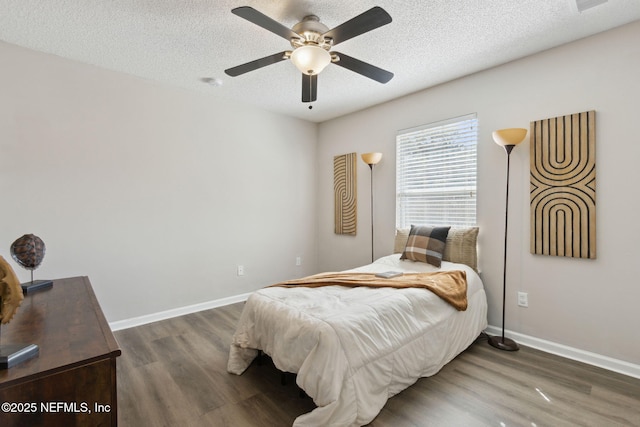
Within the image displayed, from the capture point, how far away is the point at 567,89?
8.38 ft

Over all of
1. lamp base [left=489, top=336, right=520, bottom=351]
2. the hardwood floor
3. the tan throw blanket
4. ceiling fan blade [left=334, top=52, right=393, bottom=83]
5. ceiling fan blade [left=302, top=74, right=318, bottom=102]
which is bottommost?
the hardwood floor

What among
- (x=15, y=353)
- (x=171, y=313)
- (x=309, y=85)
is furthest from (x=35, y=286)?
(x=309, y=85)

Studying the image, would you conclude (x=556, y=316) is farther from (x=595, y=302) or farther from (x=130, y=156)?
(x=130, y=156)

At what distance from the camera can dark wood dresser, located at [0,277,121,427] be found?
3.02 ft

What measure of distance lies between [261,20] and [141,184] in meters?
2.32

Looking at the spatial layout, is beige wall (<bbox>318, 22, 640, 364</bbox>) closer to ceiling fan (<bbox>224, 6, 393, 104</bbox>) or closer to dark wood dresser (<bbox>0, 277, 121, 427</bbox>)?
ceiling fan (<bbox>224, 6, 393, 104</bbox>)

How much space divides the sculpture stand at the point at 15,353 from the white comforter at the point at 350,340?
3.87ft

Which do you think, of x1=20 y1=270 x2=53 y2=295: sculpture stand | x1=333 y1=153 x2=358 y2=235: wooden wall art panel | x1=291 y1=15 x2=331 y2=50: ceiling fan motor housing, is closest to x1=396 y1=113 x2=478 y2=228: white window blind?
x1=333 y1=153 x2=358 y2=235: wooden wall art panel

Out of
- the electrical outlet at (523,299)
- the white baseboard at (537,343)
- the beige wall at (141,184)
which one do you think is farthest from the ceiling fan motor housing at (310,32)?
the white baseboard at (537,343)

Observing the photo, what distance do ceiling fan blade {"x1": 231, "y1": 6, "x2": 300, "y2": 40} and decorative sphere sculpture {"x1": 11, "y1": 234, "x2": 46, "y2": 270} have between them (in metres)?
1.85

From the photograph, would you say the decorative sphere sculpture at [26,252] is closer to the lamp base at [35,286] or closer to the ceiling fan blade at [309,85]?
the lamp base at [35,286]

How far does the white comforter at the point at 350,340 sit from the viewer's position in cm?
166

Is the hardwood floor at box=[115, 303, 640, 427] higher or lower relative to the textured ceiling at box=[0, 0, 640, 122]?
lower

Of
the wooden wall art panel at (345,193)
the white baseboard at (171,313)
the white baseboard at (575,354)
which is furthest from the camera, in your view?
the wooden wall art panel at (345,193)
